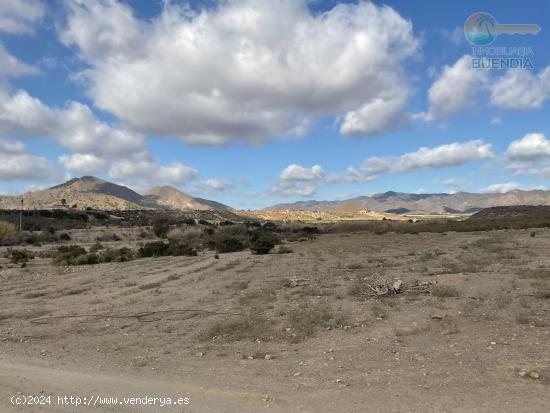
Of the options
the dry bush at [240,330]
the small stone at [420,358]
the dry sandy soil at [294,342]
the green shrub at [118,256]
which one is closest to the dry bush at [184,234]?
the green shrub at [118,256]

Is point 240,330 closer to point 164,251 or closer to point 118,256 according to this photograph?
point 118,256

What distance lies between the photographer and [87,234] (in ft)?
172

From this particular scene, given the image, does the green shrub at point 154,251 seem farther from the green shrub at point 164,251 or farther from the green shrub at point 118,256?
the green shrub at point 118,256

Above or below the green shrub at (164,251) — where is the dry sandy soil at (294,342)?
below

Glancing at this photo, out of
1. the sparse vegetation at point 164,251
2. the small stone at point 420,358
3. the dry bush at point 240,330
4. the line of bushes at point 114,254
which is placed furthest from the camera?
the sparse vegetation at point 164,251

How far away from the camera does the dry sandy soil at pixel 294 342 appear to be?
7.18 meters

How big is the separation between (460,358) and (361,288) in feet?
23.2

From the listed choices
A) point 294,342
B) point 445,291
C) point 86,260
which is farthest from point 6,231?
point 294,342

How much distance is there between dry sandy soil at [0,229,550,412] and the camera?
7180 mm

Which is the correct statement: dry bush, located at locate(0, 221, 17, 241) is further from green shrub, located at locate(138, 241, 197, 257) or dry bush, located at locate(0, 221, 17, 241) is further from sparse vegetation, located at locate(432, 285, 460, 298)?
sparse vegetation, located at locate(432, 285, 460, 298)

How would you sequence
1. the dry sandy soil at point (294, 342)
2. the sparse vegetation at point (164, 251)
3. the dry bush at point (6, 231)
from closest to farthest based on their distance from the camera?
1. the dry sandy soil at point (294, 342)
2. the sparse vegetation at point (164, 251)
3. the dry bush at point (6, 231)

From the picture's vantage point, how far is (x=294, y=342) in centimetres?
1063

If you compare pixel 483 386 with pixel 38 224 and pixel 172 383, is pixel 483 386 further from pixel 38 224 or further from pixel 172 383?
pixel 38 224

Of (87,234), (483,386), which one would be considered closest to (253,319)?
(483,386)
